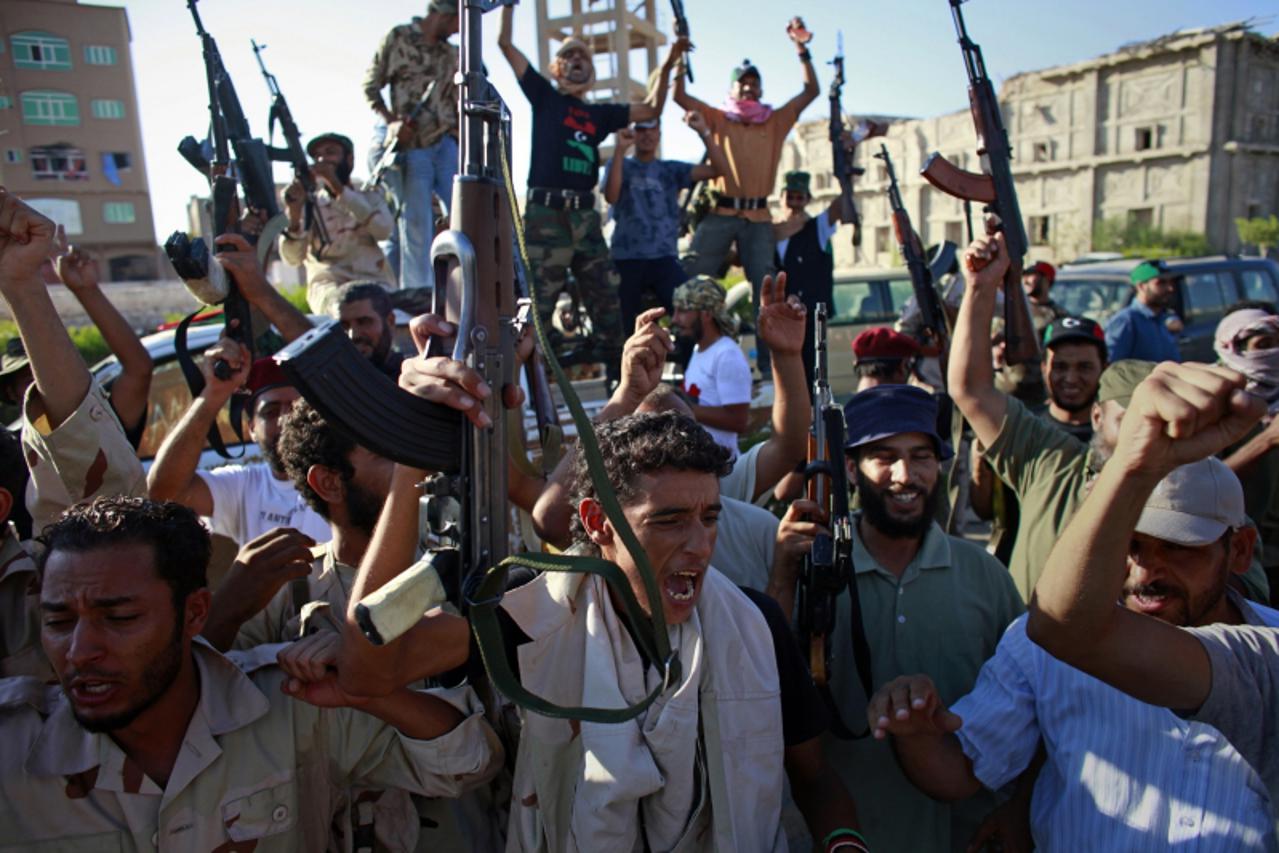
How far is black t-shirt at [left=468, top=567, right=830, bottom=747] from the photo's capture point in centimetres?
203

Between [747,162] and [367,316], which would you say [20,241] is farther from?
[747,162]

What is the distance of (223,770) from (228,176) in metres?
2.98

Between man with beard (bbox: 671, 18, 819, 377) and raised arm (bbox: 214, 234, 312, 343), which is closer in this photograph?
raised arm (bbox: 214, 234, 312, 343)

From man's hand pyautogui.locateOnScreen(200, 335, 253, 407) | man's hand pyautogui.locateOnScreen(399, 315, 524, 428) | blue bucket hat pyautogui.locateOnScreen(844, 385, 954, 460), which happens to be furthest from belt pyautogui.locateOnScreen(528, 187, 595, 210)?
man's hand pyautogui.locateOnScreen(399, 315, 524, 428)

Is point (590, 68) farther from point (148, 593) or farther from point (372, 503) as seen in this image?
point (148, 593)

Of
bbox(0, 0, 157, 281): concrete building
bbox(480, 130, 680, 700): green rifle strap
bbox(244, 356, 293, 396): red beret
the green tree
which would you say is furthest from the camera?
the green tree

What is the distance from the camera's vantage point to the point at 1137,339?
6375mm

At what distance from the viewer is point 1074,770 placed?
198 centimetres

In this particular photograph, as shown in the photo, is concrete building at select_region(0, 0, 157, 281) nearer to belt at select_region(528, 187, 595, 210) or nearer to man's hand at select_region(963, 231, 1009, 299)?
belt at select_region(528, 187, 595, 210)

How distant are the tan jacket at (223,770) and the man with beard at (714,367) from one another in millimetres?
2550

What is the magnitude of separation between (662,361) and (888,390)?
0.74 meters

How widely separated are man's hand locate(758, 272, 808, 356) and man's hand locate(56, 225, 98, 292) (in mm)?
2309

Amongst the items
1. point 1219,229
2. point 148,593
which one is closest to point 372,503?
point 148,593

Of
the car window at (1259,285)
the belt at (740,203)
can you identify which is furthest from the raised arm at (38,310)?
the car window at (1259,285)
